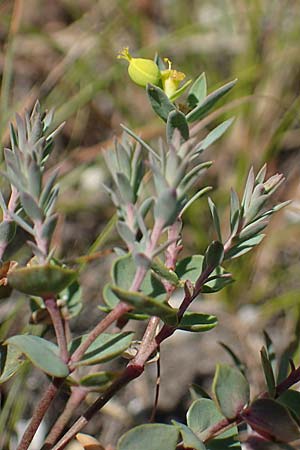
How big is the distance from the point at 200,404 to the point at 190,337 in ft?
2.45

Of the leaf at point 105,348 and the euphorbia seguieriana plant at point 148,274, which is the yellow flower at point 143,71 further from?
the leaf at point 105,348

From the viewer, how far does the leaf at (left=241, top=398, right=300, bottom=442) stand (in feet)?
2.27

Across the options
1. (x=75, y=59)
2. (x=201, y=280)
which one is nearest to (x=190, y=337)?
(x=75, y=59)

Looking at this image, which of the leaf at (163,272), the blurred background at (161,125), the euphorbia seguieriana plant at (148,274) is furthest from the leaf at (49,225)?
the blurred background at (161,125)

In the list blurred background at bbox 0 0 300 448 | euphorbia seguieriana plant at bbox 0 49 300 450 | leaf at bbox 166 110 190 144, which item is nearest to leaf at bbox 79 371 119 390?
euphorbia seguieriana plant at bbox 0 49 300 450

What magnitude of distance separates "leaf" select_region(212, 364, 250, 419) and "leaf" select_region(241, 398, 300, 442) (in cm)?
1

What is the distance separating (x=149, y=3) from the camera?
219 centimetres

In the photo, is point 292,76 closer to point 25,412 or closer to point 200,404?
point 25,412

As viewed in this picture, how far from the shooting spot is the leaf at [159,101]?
2.16ft

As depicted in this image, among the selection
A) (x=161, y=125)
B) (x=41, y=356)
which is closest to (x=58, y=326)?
(x=41, y=356)

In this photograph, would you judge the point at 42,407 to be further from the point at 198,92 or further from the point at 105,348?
the point at 198,92

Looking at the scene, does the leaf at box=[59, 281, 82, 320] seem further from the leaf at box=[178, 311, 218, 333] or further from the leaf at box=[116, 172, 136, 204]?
the leaf at box=[116, 172, 136, 204]

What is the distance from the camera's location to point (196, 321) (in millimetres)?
697

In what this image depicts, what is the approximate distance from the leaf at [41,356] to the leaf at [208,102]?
0.86 ft
